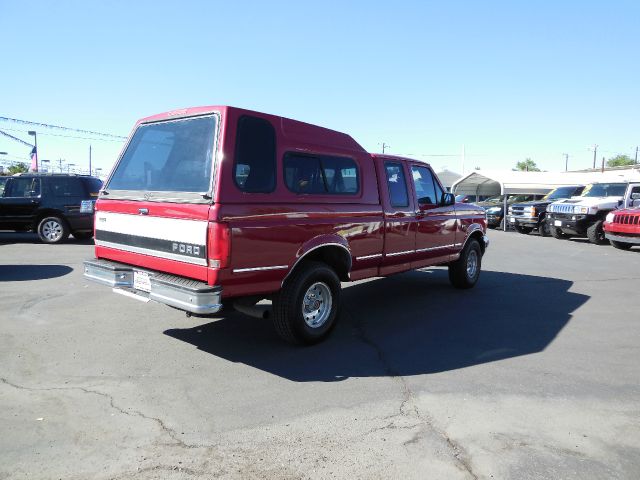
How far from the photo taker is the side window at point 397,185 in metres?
5.77

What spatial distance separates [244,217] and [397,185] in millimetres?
2676

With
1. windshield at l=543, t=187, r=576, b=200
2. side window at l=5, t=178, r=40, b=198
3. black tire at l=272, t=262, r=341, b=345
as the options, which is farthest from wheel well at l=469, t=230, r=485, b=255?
windshield at l=543, t=187, r=576, b=200

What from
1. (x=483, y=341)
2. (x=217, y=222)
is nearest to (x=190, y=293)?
(x=217, y=222)

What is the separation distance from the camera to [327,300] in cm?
481

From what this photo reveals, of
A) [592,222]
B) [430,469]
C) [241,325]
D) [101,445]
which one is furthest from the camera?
[592,222]

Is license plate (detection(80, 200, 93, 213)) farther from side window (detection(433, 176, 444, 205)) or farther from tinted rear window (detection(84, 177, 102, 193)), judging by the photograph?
side window (detection(433, 176, 444, 205))

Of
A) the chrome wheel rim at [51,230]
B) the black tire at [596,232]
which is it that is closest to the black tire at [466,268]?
the black tire at [596,232]

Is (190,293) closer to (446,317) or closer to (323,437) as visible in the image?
(323,437)

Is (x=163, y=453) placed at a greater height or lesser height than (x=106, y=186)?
lesser

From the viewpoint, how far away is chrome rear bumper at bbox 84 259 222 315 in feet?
12.1

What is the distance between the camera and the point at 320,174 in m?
4.81

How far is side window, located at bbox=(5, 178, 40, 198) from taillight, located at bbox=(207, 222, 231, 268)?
10.4 metres

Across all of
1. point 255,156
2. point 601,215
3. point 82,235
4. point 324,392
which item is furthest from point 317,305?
point 601,215

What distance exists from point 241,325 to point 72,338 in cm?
173
